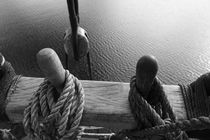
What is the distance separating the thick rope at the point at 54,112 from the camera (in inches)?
10.8

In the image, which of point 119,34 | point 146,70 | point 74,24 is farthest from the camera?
point 119,34

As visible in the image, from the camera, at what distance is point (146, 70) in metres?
0.26

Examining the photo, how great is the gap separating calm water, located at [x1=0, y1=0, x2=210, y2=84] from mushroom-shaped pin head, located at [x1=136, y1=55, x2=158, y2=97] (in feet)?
2.90

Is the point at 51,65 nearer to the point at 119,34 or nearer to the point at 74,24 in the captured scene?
the point at 74,24

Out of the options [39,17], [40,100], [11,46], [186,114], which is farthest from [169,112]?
[39,17]

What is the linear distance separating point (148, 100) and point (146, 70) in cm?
6

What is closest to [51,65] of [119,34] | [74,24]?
[74,24]

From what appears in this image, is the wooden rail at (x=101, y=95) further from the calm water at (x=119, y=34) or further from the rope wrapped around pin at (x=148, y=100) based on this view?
the calm water at (x=119, y=34)

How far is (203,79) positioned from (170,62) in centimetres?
93

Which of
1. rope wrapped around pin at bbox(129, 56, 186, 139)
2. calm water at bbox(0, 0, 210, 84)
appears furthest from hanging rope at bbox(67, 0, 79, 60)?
rope wrapped around pin at bbox(129, 56, 186, 139)

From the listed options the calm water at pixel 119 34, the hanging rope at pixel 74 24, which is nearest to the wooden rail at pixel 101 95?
the hanging rope at pixel 74 24

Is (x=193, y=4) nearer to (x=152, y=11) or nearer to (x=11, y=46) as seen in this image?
(x=152, y=11)

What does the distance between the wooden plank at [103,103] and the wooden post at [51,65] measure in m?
0.06

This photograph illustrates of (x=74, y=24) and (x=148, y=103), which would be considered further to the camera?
(x=74, y=24)
